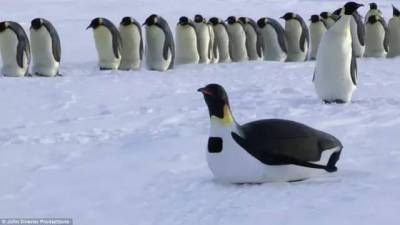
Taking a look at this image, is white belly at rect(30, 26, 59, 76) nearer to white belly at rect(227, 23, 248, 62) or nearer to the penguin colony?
the penguin colony

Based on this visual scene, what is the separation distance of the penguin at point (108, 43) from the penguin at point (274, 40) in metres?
2.89

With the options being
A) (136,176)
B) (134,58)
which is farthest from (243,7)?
(136,176)

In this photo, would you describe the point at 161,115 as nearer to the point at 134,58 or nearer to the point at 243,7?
the point at 134,58

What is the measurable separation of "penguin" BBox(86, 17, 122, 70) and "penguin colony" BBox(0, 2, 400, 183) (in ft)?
0.05

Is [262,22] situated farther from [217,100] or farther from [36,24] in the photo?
[217,100]

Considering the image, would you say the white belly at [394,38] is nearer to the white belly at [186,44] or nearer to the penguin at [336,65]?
the white belly at [186,44]

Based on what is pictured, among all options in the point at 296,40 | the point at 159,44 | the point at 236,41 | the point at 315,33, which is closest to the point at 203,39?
the point at 236,41

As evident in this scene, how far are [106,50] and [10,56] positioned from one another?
52.0 inches

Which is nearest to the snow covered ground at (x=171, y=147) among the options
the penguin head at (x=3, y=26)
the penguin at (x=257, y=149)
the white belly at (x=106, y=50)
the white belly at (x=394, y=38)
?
the penguin at (x=257, y=149)

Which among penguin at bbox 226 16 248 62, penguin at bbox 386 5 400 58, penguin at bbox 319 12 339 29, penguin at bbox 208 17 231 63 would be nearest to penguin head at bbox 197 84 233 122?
penguin at bbox 208 17 231 63

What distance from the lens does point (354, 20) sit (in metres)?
12.1

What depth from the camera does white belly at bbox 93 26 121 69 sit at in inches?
420

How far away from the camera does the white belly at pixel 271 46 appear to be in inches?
491

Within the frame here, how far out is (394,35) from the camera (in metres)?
12.8
